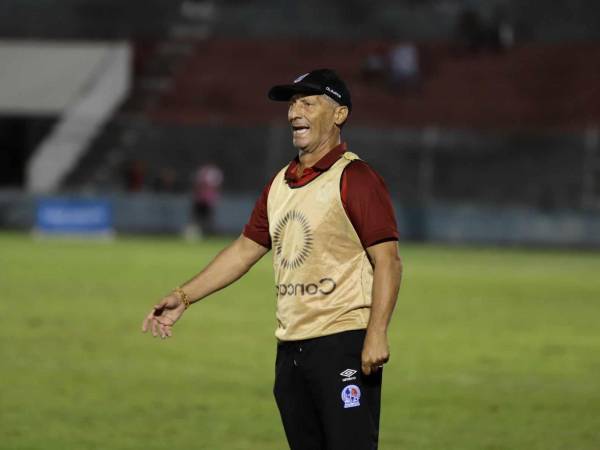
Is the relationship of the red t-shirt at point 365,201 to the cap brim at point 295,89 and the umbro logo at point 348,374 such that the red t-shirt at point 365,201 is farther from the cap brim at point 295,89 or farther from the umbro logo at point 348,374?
the umbro logo at point 348,374

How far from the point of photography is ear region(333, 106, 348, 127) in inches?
223

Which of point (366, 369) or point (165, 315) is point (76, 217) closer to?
point (165, 315)

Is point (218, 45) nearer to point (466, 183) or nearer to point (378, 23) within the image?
point (378, 23)

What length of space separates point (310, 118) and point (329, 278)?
2.23ft

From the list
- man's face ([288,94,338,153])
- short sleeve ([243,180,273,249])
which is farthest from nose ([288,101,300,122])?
short sleeve ([243,180,273,249])

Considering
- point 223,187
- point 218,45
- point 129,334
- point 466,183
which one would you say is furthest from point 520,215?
point 129,334

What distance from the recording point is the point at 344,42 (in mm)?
48875

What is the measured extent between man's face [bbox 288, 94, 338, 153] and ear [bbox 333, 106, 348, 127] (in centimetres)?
2

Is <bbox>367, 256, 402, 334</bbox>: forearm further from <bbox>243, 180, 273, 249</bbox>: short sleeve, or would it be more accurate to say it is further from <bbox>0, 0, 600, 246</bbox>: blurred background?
<bbox>0, 0, 600, 246</bbox>: blurred background

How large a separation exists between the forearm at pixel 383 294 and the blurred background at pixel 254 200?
3581 millimetres

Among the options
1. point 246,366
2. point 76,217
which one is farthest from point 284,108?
point 246,366

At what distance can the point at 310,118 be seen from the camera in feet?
18.5

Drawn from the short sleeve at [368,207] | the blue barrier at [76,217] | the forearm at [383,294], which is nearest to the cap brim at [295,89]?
the short sleeve at [368,207]

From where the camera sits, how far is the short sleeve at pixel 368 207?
543 centimetres
